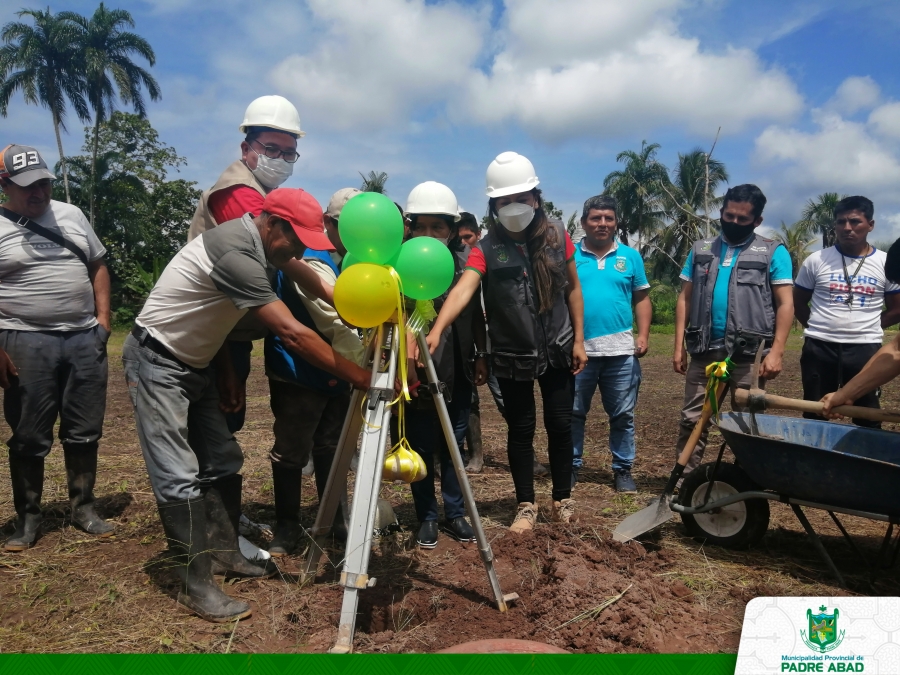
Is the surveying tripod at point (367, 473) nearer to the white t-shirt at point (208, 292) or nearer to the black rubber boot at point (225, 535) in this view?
the black rubber boot at point (225, 535)

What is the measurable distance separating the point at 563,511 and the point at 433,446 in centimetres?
93

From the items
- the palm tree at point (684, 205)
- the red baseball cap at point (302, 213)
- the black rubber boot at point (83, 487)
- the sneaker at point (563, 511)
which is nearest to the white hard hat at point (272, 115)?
the red baseball cap at point (302, 213)

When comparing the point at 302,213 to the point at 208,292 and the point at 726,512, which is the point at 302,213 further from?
the point at 726,512

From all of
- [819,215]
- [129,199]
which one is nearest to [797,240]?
[819,215]

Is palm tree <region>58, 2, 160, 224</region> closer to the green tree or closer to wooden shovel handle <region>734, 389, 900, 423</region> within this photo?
the green tree

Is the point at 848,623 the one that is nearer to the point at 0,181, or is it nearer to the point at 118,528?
the point at 118,528

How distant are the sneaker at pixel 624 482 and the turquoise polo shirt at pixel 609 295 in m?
0.95

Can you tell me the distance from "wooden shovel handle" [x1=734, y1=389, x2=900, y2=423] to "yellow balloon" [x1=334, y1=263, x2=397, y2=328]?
2042 mm

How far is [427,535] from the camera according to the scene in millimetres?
3785

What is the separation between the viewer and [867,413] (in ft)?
10.4

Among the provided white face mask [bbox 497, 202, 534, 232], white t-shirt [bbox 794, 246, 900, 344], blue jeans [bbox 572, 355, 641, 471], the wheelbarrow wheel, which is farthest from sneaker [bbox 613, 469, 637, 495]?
white face mask [bbox 497, 202, 534, 232]

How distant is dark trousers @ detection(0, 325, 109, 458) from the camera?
3.71 m

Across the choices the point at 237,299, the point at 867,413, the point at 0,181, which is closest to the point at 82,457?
the point at 0,181

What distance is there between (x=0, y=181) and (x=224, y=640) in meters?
2.88
